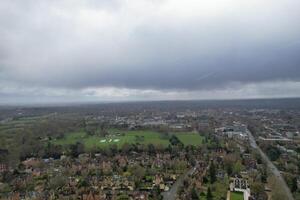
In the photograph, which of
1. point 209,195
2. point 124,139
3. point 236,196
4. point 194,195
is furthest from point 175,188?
point 124,139

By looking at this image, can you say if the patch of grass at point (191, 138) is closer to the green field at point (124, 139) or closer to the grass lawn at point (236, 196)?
the green field at point (124, 139)

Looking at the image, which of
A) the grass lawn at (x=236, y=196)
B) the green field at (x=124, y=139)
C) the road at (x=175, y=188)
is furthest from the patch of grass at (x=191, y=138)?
the grass lawn at (x=236, y=196)

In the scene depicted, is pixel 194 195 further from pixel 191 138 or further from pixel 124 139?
pixel 191 138

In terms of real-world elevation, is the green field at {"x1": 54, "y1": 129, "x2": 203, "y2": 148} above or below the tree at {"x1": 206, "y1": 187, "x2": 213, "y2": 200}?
above

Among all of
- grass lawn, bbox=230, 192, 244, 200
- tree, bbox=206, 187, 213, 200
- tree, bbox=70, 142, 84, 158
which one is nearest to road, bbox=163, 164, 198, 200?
tree, bbox=206, 187, 213, 200

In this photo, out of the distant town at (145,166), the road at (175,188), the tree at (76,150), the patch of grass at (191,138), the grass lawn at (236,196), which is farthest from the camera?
the patch of grass at (191,138)

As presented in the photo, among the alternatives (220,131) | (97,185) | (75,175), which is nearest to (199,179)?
(97,185)

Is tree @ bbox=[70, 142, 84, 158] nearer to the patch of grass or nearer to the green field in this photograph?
the green field

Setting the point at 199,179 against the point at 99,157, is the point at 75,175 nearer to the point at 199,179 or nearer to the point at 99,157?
the point at 99,157
